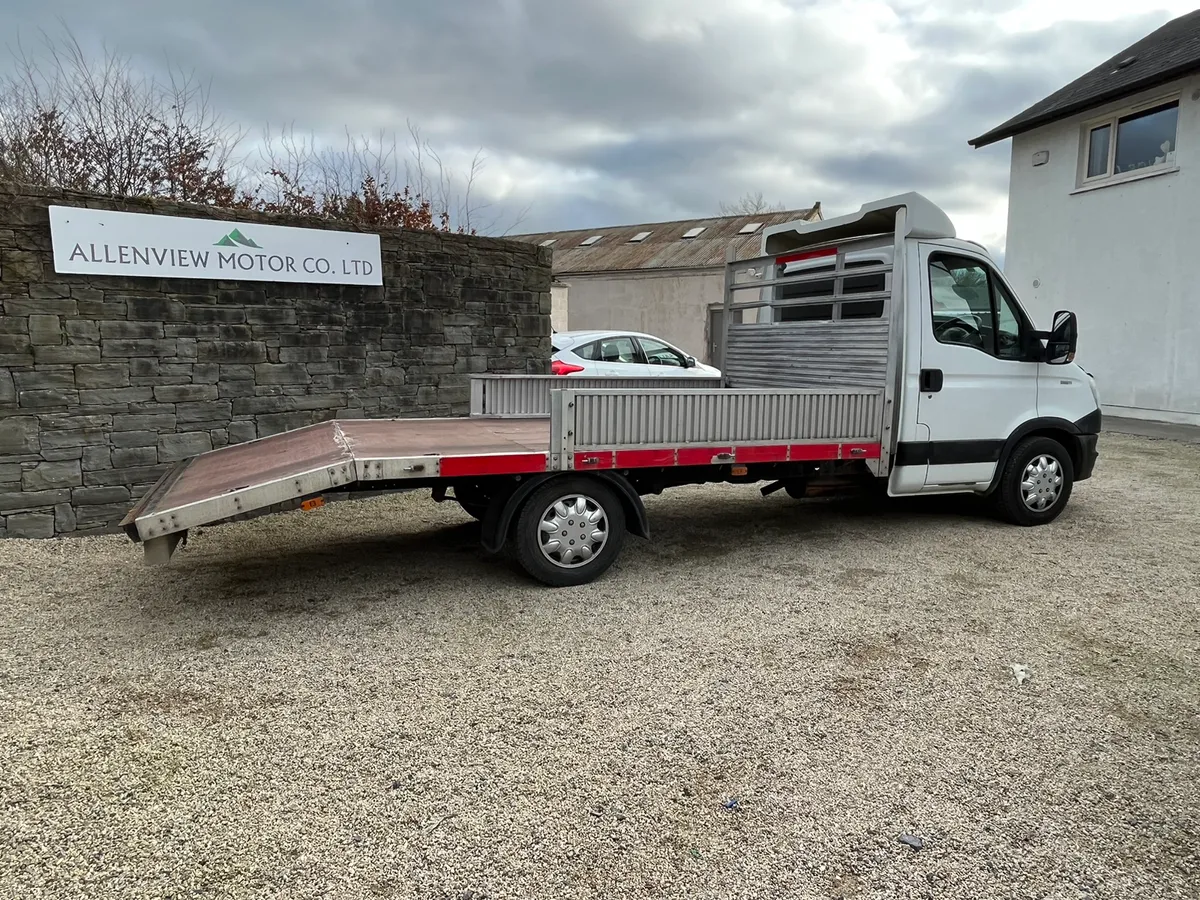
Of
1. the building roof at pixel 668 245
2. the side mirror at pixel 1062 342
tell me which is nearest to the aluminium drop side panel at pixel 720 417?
the side mirror at pixel 1062 342

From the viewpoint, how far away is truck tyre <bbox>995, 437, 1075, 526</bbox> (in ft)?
21.1

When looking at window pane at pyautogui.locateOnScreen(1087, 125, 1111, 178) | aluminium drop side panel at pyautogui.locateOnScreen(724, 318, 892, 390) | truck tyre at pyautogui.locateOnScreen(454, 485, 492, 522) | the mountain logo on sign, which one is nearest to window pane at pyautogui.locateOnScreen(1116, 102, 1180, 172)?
window pane at pyautogui.locateOnScreen(1087, 125, 1111, 178)

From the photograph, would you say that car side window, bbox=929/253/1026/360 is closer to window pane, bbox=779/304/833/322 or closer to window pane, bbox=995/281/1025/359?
window pane, bbox=995/281/1025/359

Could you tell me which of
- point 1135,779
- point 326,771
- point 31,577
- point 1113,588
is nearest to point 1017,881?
point 1135,779

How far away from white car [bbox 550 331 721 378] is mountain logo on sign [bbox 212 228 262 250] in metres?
4.17

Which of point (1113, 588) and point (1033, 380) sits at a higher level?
point (1033, 380)

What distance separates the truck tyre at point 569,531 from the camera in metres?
4.77

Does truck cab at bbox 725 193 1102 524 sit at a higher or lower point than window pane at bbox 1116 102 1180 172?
lower

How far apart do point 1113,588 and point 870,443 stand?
175cm

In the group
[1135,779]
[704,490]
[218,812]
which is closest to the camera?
[218,812]

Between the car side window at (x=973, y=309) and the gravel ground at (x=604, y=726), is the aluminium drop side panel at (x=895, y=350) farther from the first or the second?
the gravel ground at (x=604, y=726)

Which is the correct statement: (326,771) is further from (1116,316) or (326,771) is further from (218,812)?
(1116,316)

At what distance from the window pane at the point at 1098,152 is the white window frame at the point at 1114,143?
0.02m

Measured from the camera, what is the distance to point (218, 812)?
2.71m
